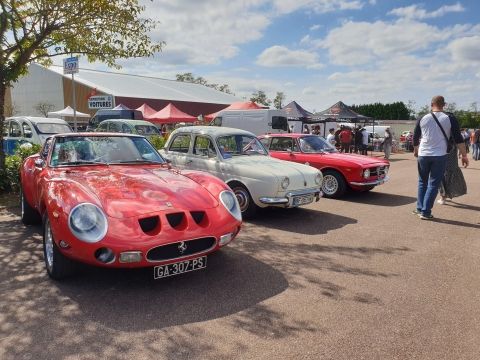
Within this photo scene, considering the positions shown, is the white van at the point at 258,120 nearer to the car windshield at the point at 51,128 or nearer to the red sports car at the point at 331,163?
the car windshield at the point at 51,128

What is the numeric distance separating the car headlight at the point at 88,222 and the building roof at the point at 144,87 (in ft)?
123

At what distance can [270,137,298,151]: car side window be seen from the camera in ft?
31.7

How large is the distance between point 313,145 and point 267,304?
21.2 ft

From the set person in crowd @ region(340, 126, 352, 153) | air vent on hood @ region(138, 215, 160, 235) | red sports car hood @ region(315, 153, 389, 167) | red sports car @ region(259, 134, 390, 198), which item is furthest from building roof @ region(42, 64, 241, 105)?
air vent on hood @ region(138, 215, 160, 235)

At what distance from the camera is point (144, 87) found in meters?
47.1

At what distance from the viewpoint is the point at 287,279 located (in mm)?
4203

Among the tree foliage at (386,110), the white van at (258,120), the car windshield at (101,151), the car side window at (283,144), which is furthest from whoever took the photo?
the tree foliage at (386,110)

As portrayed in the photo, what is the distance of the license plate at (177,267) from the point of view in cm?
368

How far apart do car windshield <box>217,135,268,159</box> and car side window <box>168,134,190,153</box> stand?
78cm

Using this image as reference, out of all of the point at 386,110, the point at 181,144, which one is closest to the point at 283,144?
the point at 181,144

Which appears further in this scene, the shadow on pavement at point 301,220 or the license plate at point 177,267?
the shadow on pavement at point 301,220

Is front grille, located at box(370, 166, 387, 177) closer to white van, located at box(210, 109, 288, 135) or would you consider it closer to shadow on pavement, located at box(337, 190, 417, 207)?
shadow on pavement, located at box(337, 190, 417, 207)

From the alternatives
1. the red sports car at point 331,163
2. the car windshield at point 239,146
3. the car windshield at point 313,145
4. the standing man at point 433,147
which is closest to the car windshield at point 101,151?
the car windshield at point 239,146

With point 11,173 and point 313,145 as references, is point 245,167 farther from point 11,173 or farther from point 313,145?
point 11,173
